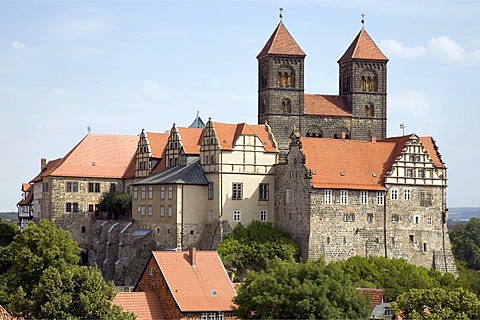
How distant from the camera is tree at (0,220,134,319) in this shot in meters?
55.9

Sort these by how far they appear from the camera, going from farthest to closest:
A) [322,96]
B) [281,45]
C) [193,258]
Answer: [322,96] < [281,45] < [193,258]

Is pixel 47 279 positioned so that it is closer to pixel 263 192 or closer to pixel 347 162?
pixel 263 192

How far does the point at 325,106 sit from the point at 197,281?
33.5 meters

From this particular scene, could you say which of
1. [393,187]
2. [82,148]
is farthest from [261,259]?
[82,148]

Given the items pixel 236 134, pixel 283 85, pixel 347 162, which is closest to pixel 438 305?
pixel 347 162

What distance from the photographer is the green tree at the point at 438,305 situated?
2200 inches

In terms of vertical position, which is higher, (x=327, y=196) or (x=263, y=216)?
(x=327, y=196)

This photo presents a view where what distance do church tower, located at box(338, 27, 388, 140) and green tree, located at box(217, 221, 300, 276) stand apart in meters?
17.9

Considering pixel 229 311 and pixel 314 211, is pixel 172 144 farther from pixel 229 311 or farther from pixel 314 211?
pixel 229 311

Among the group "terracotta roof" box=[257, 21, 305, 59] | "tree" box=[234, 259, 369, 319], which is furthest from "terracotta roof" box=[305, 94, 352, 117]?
"tree" box=[234, 259, 369, 319]

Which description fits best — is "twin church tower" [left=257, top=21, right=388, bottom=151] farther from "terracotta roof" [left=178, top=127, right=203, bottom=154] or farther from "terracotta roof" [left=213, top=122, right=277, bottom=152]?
"terracotta roof" [left=178, top=127, right=203, bottom=154]

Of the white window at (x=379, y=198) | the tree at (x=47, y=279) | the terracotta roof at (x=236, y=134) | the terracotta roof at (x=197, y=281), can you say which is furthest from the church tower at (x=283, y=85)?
the terracotta roof at (x=197, y=281)

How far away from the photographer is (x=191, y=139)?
9025 centimetres

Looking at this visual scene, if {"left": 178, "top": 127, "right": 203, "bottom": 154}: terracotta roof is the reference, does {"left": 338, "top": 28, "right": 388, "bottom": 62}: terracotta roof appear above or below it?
above
